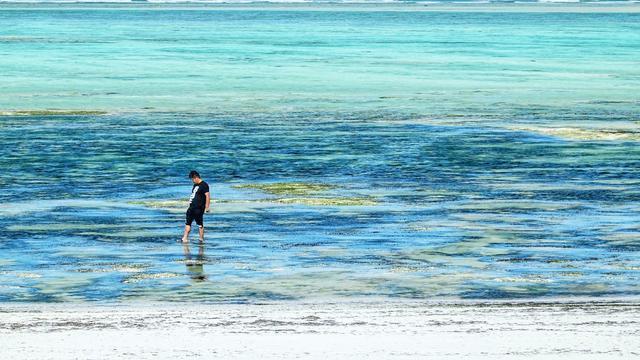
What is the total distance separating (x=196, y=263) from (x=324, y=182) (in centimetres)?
1374

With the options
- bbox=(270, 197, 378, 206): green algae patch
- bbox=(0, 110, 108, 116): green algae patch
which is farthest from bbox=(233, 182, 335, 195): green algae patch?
bbox=(0, 110, 108, 116): green algae patch

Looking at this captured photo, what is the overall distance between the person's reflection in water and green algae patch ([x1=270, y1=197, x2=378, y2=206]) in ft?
23.5

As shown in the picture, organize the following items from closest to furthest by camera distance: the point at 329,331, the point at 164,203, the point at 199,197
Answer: the point at 329,331, the point at 199,197, the point at 164,203

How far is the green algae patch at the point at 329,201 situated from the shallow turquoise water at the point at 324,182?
106 millimetres

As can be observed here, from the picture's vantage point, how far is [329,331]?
20.4m

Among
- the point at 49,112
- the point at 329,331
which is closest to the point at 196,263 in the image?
the point at 329,331

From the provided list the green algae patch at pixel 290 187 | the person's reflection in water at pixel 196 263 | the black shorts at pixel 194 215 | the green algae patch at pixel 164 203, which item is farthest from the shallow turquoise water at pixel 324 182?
the black shorts at pixel 194 215

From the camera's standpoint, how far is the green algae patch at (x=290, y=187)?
1559 inches

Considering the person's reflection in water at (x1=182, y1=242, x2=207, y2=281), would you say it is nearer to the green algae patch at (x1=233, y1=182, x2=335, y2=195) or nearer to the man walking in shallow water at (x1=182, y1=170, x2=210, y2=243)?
the man walking in shallow water at (x1=182, y1=170, x2=210, y2=243)

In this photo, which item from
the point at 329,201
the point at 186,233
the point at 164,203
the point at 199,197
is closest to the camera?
the point at 199,197

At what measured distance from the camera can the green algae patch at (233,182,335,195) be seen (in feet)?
130

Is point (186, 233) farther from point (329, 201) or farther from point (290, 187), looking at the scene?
point (290, 187)

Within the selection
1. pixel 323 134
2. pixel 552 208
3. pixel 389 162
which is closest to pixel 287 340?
pixel 552 208

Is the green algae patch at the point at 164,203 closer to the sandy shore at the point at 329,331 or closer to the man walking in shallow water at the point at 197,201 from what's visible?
the man walking in shallow water at the point at 197,201
